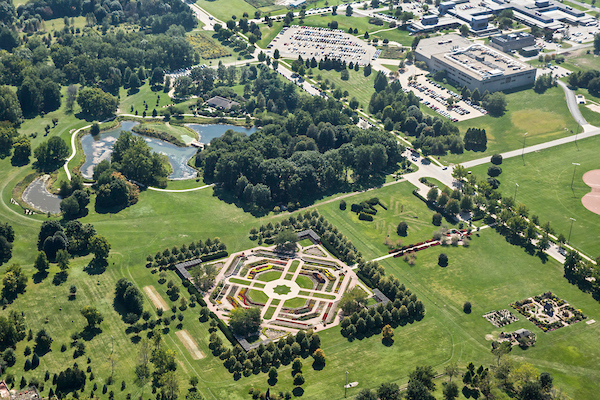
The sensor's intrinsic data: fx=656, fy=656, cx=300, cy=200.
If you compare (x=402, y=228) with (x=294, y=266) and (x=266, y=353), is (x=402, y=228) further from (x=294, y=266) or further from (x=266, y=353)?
(x=266, y=353)

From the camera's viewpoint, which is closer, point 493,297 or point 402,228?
point 493,297

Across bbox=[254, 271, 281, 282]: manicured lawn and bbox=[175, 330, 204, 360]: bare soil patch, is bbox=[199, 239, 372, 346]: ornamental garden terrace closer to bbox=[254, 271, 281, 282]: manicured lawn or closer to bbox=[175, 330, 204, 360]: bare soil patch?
bbox=[254, 271, 281, 282]: manicured lawn

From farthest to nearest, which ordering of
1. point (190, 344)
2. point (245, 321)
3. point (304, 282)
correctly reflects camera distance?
point (304, 282) → point (245, 321) → point (190, 344)

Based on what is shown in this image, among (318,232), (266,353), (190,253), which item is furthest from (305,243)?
(266,353)

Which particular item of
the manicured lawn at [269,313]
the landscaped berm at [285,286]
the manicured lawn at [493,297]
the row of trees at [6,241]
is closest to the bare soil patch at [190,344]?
the landscaped berm at [285,286]

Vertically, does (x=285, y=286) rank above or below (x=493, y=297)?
above

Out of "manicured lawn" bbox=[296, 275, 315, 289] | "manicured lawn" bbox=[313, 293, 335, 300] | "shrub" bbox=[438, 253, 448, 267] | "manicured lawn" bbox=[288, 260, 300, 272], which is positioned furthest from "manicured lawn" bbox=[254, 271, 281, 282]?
"shrub" bbox=[438, 253, 448, 267]
